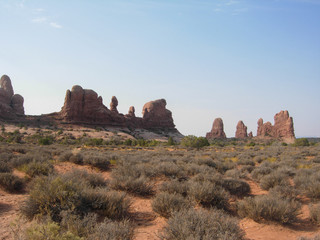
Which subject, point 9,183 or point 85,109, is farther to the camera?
point 85,109

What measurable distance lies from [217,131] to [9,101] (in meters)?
86.8

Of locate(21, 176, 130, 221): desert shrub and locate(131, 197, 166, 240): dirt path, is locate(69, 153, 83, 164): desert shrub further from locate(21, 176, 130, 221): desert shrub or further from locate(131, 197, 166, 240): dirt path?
locate(21, 176, 130, 221): desert shrub

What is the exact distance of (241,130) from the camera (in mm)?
107938

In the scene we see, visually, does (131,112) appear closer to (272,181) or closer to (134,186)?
(272,181)

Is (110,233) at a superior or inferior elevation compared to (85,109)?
inferior

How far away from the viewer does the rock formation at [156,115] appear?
95.2 meters

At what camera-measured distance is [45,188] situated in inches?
184

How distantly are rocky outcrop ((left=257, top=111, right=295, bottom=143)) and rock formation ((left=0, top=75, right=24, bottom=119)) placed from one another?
101 metres

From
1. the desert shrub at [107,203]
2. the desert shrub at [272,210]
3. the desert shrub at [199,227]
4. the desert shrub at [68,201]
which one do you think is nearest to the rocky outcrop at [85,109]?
the desert shrub at [68,201]

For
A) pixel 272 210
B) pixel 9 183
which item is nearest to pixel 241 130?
pixel 272 210

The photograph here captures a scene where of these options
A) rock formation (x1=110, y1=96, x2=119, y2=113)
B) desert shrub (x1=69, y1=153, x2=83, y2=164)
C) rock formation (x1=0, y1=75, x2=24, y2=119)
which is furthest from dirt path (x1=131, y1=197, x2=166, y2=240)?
rock formation (x1=110, y1=96, x2=119, y2=113)

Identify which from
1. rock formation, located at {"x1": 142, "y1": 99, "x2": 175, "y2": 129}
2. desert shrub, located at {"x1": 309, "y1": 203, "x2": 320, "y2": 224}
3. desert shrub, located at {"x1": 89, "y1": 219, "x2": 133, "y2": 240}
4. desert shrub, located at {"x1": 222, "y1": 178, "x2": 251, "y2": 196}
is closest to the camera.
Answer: desert shrub, located at {"x1": 89, "y1": 219, "x2": 133, "y2": 240}

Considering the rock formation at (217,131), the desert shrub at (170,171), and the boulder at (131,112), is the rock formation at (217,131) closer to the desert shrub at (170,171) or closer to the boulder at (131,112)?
the boulder at (131,112)

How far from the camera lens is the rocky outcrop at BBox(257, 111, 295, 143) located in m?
88.9
